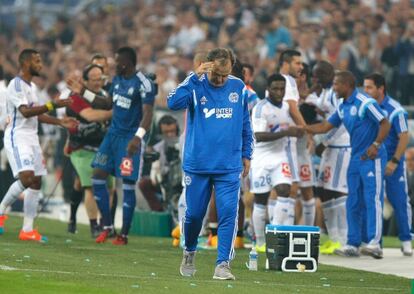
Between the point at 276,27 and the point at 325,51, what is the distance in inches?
78.0

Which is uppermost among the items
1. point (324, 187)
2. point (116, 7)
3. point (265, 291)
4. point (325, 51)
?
point (116, 7)

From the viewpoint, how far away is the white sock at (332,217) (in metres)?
18.2

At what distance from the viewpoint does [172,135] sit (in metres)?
21.4

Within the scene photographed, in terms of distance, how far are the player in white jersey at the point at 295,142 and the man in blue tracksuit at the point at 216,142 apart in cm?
398

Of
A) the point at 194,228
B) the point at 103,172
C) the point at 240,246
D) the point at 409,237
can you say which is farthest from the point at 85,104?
the point at 194,228

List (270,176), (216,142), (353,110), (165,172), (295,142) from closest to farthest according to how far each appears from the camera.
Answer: (216,142) < (353,110) < (270,176) < (295,142) < (165,172)

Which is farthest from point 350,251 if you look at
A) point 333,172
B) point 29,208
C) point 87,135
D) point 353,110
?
point 87,135

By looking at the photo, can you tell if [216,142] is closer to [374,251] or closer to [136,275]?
[136,275]

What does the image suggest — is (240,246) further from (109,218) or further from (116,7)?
(116,7)

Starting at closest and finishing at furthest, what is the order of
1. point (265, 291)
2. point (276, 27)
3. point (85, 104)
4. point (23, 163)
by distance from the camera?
point (265, 291), point (23, 163), point (85, 104), point (276, 27)

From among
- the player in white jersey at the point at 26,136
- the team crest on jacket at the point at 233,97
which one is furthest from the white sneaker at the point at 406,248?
the team crest on jacket at the point at 233,97

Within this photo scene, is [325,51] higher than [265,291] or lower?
higher

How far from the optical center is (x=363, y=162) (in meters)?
17.0

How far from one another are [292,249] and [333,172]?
3.34m
